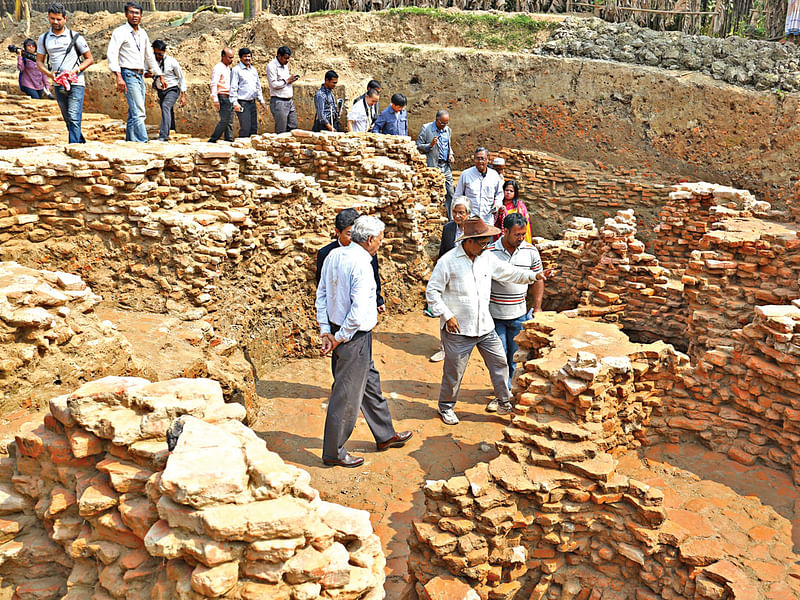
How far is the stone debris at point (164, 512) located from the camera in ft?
8.02

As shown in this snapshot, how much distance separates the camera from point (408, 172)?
9500 millimetres

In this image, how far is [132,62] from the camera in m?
7.92

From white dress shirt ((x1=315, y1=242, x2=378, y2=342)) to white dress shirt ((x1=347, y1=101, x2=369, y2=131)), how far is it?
5.92 meters

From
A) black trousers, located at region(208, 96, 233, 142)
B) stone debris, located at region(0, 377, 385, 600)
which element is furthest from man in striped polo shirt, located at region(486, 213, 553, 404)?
black trousers, located at region(208, 96, 233, 142)

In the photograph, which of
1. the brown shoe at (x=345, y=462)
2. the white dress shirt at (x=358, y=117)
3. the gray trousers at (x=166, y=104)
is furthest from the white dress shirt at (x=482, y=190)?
the gray trousers at (x=166, y=104)

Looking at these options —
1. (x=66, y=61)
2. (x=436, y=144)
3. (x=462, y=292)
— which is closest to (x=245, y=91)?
(x=66, y=61)

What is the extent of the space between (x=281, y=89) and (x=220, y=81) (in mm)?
1010

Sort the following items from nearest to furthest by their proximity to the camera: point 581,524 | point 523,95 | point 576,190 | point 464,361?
point 581,524 < point 464,361 < point 576,190 < point 523,95

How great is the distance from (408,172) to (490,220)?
1.57 meters

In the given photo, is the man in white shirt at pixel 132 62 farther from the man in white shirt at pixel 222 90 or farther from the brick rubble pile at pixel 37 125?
the brick rubble pile at pixel 37 125

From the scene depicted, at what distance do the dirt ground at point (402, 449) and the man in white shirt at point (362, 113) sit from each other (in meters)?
4.28

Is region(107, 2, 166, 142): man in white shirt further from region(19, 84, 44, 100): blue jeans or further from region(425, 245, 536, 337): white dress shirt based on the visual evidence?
region(19, 84, 44, 100): blue jeans

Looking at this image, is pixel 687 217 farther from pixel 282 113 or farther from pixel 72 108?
pixel 72 108

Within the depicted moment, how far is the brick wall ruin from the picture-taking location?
6059 mm
